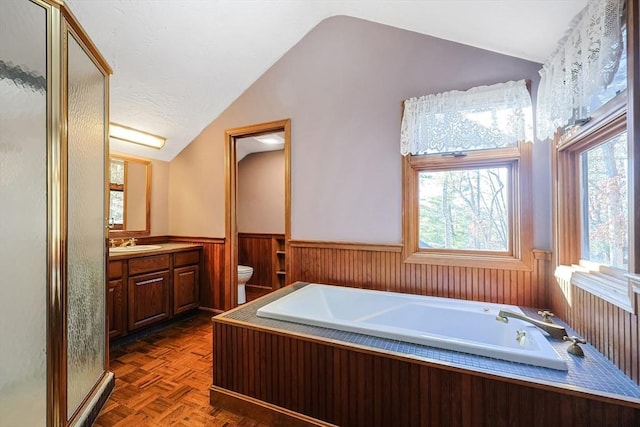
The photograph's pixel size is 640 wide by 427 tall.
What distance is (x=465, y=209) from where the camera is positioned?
82.9 inches

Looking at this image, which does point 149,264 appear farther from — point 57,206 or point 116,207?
point 57,206

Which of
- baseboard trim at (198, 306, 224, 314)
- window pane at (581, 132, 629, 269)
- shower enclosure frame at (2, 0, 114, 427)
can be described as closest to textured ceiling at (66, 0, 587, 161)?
window pane at (581, 132, 629, 269)

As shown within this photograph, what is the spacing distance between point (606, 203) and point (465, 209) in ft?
2.65

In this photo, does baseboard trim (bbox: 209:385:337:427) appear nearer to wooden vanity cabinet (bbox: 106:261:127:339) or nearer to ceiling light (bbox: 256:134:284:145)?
wooden vanity cabinet (bbox: 106:261:127:339)

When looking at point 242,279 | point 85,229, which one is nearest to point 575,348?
point 85,229

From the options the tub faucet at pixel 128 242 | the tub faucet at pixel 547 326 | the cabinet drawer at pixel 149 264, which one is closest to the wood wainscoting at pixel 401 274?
the tub faucet at pixel 128 242

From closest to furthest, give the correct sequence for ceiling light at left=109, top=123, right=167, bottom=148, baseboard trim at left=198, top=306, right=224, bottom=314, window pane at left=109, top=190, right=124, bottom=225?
ceiling light at left=109, top=123, right=167, bottom=148, window pane at left=109, top=190, right=124, bottom=225, baseboard trim at left=198, top=306, right=224, bottom=314

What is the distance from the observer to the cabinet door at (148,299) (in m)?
2.40

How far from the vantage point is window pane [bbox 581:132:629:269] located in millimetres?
1229

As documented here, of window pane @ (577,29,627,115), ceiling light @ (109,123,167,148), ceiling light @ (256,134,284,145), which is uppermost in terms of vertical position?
ceiling light @ (256,134,284,145)

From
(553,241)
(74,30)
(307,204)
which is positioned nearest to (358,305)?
(307,204)

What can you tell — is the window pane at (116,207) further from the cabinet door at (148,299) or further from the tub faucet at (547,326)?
the tub faucet at (547,326)

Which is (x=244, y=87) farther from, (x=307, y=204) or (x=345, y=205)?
(x=345, y=205)

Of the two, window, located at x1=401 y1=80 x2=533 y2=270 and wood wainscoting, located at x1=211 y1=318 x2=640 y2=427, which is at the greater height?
window, located at x1=401 y1=80 x2=533 y2=270
